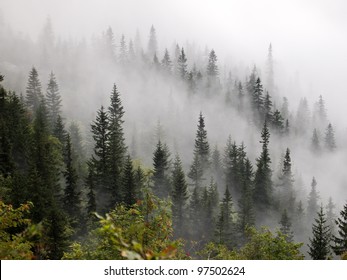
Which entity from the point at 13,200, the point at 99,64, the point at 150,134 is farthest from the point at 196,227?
the point at 99,64

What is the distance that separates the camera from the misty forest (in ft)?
114

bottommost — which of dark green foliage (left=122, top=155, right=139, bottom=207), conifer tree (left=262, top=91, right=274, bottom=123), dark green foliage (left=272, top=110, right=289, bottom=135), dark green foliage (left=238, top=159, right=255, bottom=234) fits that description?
dark green foliage (left=238, top=159, right=255, bottom=234)

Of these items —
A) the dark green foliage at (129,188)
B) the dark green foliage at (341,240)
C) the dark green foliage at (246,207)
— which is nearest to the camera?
the dark green foliage at (341,240)

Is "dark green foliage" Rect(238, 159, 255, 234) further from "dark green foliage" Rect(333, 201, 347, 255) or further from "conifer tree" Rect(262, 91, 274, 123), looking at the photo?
"conifer tree" Rect(262, 91, 274, 123)

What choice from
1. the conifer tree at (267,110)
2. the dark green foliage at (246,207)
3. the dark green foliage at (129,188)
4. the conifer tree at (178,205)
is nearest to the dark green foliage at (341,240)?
the dark green foliage at (246,207)

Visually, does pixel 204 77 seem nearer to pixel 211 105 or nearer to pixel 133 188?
pixel 211 105

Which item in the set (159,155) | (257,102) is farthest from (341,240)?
(257,102)

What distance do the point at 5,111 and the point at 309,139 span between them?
127742 mm

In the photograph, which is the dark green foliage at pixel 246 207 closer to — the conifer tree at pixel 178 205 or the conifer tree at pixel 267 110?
the conifer tree at pixel 178 205

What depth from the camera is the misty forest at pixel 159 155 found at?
34.8 m

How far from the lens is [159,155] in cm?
7144

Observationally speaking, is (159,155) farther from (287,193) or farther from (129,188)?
(287,193)

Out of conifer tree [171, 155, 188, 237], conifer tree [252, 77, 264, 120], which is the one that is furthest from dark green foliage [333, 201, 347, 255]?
conifer tree [252, 77, 264, 120]

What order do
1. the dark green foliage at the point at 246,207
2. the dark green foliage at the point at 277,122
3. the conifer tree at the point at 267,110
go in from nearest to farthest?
the dark green foliage at the point at 246,207
the dark green foliage at the point at 277,122
the conifer tree at the point at 267,110
